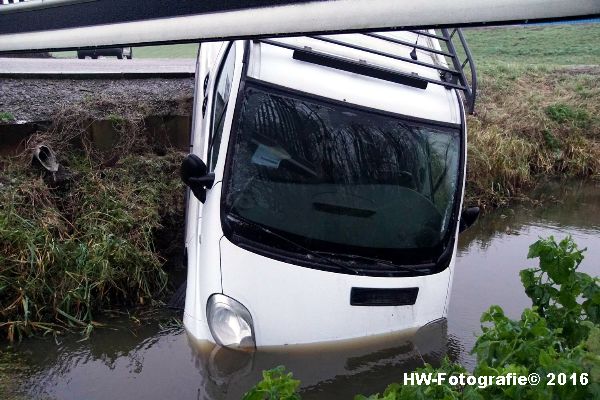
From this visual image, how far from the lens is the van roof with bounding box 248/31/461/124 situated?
13.1ft

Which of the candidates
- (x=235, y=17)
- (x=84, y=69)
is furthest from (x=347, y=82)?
(x=84, y=69)

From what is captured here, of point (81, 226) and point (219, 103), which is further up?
point (219, 103)

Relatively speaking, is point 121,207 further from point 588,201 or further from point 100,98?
point 588,201

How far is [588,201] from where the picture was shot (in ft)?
29.7

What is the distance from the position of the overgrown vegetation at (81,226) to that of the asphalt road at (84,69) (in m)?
1.76

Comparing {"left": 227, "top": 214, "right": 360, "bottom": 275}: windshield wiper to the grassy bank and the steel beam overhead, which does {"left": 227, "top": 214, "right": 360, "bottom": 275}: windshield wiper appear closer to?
the steel beam overhead

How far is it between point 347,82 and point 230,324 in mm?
1827

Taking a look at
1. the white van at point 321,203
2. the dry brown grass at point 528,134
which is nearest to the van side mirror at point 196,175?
the white van at point 321,203

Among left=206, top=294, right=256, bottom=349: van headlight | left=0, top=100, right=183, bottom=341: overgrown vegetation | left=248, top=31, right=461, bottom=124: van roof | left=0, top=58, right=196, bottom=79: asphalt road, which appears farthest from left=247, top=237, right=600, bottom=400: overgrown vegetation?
left=0, top=58, right=196, bottom=79: asphalt road

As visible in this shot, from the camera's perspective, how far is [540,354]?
2080 millimetres

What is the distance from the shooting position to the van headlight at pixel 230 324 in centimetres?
355

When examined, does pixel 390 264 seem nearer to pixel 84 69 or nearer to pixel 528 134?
pixel 84 69

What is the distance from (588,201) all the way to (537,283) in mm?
6753

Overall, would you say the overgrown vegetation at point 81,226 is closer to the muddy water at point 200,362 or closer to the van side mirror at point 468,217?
the muddy water at point 200,362
